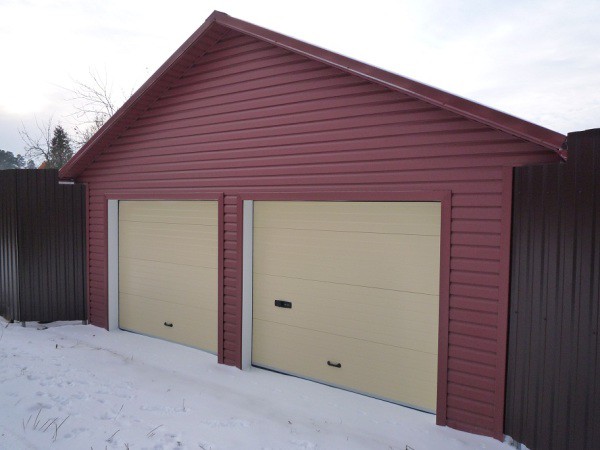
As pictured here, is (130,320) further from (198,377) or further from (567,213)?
(567,213)

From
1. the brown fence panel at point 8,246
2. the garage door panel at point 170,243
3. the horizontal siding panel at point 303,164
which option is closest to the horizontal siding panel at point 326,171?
the horizontal siding panel at point 303,164

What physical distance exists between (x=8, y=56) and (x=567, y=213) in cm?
1823

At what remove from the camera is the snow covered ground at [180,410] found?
13.8 feet

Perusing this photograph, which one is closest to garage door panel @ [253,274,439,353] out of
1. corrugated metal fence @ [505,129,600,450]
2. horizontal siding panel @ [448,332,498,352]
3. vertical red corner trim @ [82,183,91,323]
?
horizontal siding panel @ [448,332,498,352]

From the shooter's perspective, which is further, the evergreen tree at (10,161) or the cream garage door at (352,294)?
the evergreen tree at (10,161)

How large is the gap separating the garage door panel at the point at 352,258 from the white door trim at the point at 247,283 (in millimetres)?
115

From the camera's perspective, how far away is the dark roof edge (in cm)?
370

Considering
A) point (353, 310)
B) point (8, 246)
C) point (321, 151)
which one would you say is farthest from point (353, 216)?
point (8, 246)

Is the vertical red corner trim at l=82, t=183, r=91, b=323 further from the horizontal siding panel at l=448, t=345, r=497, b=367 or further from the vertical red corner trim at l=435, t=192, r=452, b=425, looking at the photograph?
the horizontal siding panel at l=448, t=345, r=497, b=367

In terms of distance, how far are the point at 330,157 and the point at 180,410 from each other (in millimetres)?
3536

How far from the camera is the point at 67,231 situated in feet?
27.9

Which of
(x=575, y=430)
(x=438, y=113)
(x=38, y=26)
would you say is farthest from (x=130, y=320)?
(x=38, y=26)

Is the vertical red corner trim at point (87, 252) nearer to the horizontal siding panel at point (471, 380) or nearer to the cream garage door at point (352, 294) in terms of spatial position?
the cream garage door at point (352, 294)

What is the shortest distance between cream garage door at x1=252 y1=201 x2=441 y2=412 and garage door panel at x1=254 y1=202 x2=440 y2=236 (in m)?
0.01
